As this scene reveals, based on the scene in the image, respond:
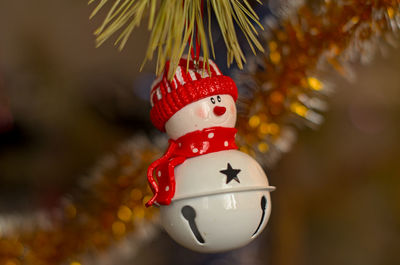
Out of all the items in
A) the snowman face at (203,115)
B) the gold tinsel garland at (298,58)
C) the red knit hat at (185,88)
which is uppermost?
the gold tinsel garland at (298,58)

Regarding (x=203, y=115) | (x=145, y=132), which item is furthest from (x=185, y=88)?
(x=145, y=132)

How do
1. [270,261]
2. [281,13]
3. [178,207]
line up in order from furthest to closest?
[270,261] < [281,13] < [178,207]

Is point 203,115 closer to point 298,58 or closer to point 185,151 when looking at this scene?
point 185,151

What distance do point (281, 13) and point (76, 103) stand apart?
479mm

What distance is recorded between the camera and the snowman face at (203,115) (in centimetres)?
38

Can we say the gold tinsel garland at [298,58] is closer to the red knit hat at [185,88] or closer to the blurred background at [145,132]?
the red knit hat at [185,88]

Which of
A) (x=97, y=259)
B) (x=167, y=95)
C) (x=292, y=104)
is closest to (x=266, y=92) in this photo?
(x=292, y=104)

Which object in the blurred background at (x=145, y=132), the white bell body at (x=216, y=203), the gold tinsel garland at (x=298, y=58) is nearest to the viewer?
the white bell body at (x=216, y=203)

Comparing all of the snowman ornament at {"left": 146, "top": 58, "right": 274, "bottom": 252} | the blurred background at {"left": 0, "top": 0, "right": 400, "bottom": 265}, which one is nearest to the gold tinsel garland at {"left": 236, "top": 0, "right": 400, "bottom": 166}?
the snowman ornament at {"left": 146, "top": 58, "right": 274, "bottom": 252}

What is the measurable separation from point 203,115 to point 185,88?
1.3 inches

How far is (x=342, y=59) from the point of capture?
0.53 meters

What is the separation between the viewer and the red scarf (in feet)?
1.23

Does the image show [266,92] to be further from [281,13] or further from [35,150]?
[35,150]

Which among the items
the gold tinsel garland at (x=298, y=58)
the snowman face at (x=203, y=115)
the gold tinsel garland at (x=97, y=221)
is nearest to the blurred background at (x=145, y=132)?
the gold tinsel garland at (x=97, y=221)
